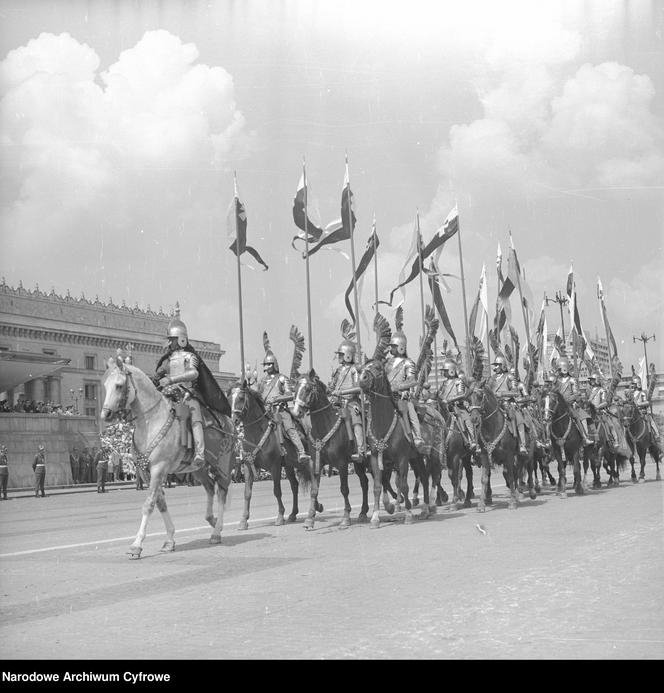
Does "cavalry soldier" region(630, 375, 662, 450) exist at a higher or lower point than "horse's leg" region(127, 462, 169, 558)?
higher

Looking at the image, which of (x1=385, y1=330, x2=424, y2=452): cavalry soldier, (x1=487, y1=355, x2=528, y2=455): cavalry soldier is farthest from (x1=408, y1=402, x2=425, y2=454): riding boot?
(x1=487, y1=355, x2=528, y2=455): cavalry soldier

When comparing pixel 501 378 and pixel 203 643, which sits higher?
pixel 501 378

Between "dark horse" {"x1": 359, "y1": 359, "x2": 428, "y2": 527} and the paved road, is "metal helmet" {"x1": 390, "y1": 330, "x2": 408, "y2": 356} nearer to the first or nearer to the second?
"dark horse" {"x1": 359, "y1": 359, "x2": 428, "y2": 527}

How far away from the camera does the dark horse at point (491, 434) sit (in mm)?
18328

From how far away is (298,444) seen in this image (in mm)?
17094

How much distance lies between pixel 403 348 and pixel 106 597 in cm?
889

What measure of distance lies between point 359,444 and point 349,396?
0.76 m

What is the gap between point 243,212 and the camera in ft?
77.4

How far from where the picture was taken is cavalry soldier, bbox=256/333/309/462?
17.1m

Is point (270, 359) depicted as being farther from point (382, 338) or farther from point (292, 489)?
point (382, 338)

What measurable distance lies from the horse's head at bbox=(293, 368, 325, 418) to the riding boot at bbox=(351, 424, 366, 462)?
760 mm

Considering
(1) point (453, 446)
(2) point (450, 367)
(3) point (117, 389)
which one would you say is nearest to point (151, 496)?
(3) point (117, 389)
